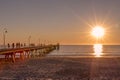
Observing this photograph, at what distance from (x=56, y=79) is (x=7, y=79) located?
4532 millimetres

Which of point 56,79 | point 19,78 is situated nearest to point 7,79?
point 19,78

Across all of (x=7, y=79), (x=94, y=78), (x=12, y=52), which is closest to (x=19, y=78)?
(x=7, y=79)

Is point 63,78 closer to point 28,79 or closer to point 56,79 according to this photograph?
point 56,79

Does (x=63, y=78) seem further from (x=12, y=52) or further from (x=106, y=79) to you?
(x=12, y=52)

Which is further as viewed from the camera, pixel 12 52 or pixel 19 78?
pixel 12 52

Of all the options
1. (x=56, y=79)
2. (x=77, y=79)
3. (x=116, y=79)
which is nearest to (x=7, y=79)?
(x=56, y=79)

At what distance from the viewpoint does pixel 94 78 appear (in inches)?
1078

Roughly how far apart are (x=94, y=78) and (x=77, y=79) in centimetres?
182

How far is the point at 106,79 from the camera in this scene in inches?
1051

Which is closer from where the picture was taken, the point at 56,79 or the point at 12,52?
the point at 56,79

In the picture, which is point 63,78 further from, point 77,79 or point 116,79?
point 116,79

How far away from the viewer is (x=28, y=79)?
86.3 ft

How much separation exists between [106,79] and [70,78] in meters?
3.37

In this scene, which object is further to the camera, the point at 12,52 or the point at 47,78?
the point at 12,52
